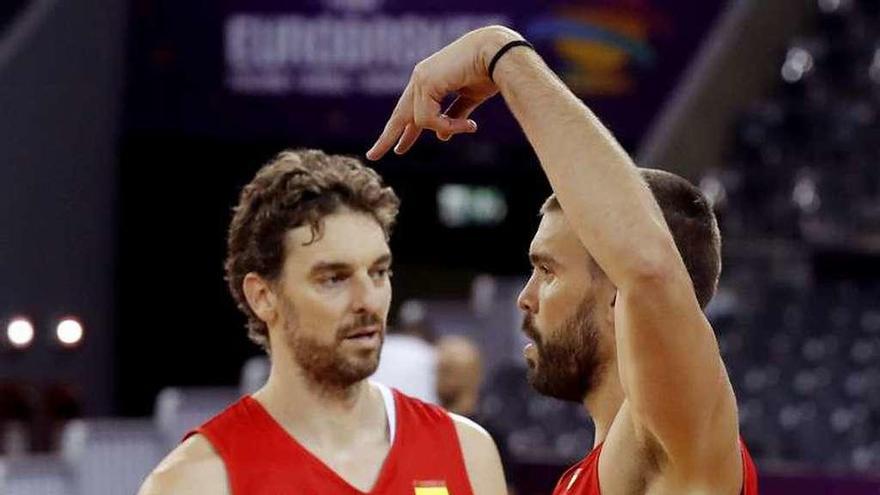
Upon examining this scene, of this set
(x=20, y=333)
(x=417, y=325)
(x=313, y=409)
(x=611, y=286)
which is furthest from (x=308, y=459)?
(x=20, y=333)

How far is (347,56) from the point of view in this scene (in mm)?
12492

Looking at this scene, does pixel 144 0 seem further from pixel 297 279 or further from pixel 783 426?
pixel 297 279

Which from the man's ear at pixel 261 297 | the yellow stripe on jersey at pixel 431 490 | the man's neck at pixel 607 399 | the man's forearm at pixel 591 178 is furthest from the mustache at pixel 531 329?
the man's ear at pixel 261 297

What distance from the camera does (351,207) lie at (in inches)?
168

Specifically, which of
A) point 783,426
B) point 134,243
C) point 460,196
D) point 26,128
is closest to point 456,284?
point 460,196

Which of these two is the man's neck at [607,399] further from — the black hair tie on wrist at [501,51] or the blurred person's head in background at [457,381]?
the blurred person's head in background at [457,381]

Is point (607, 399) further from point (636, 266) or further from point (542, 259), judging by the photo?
point (636, 266)

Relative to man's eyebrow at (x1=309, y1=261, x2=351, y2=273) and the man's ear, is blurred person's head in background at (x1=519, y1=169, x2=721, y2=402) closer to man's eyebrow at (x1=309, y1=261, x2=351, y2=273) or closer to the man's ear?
man's eyebrow at (x1=309, y1=261, x2=351, y2=273)

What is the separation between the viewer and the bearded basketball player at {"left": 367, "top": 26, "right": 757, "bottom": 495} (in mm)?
2637

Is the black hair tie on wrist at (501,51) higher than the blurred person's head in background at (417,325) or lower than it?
higher

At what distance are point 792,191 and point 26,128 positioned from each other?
5.05 metres

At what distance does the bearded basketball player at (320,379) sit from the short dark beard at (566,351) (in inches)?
36.0

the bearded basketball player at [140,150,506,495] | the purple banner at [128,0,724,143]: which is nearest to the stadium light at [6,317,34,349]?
the purple banner at [128,0,724,143]

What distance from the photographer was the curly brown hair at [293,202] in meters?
4.26
